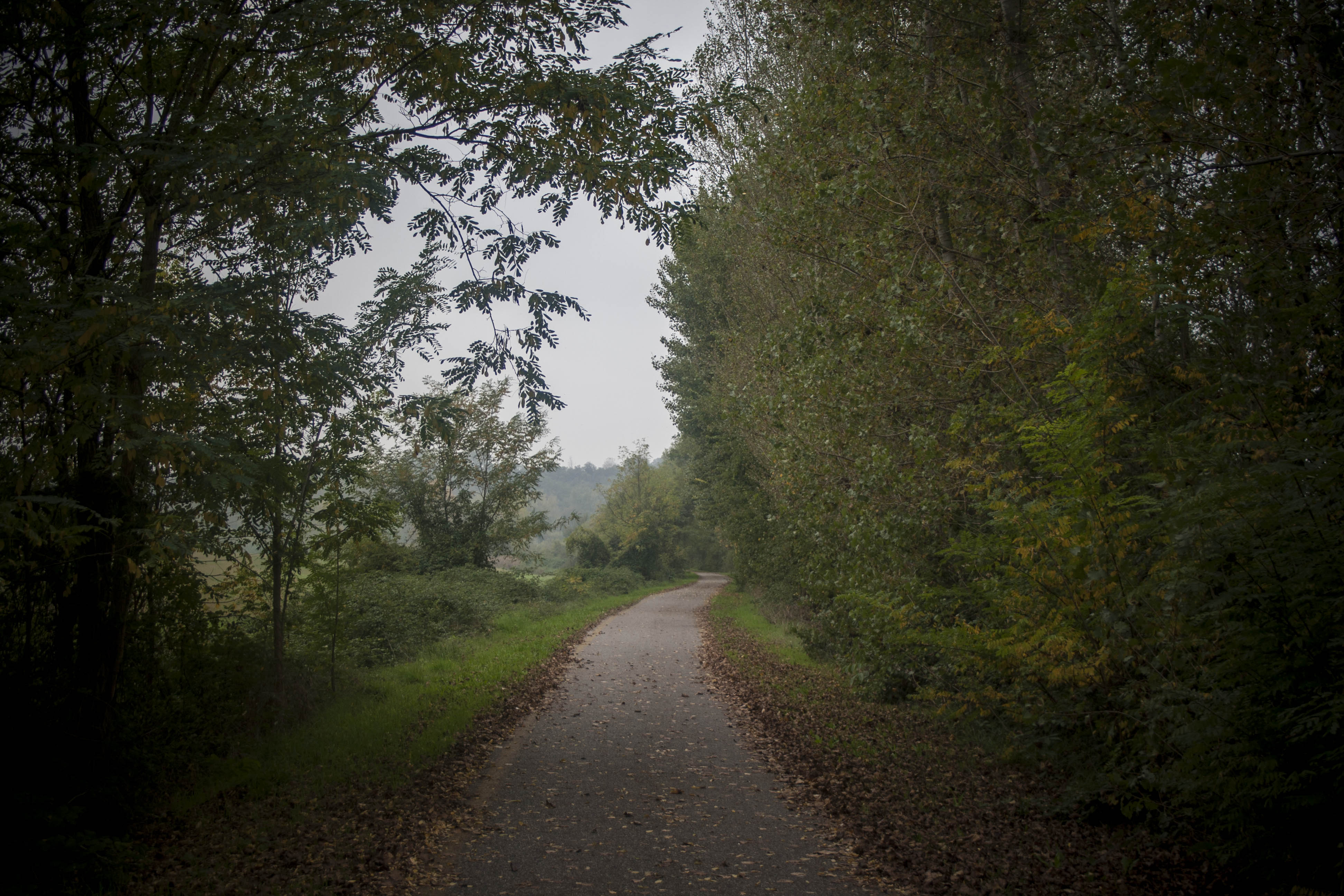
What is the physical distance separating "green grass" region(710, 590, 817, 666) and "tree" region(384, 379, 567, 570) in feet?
28.1

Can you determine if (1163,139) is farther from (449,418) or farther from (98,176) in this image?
(98,176)

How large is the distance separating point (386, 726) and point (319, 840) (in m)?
3.61

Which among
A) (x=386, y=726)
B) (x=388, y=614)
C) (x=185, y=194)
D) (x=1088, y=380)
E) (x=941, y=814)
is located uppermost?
(x=185, y=194)

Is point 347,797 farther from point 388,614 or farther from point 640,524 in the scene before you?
point 640,524

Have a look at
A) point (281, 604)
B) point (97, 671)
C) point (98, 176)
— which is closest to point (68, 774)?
point (97, 671)

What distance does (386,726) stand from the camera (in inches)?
358

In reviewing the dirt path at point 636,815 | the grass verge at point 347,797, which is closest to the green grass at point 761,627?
the dirt path at point 636,815

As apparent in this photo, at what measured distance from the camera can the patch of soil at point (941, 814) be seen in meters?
4.71

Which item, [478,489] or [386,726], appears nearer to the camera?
[386,726]

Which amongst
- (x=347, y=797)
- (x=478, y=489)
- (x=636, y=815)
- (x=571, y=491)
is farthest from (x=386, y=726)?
(x=571, y=491)

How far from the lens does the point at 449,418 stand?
7.80 m

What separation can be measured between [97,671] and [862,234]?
10.2 meters

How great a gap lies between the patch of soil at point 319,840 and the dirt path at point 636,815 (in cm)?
36

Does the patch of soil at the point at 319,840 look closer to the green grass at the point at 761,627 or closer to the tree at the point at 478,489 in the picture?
the green grass at the point at 761,627
